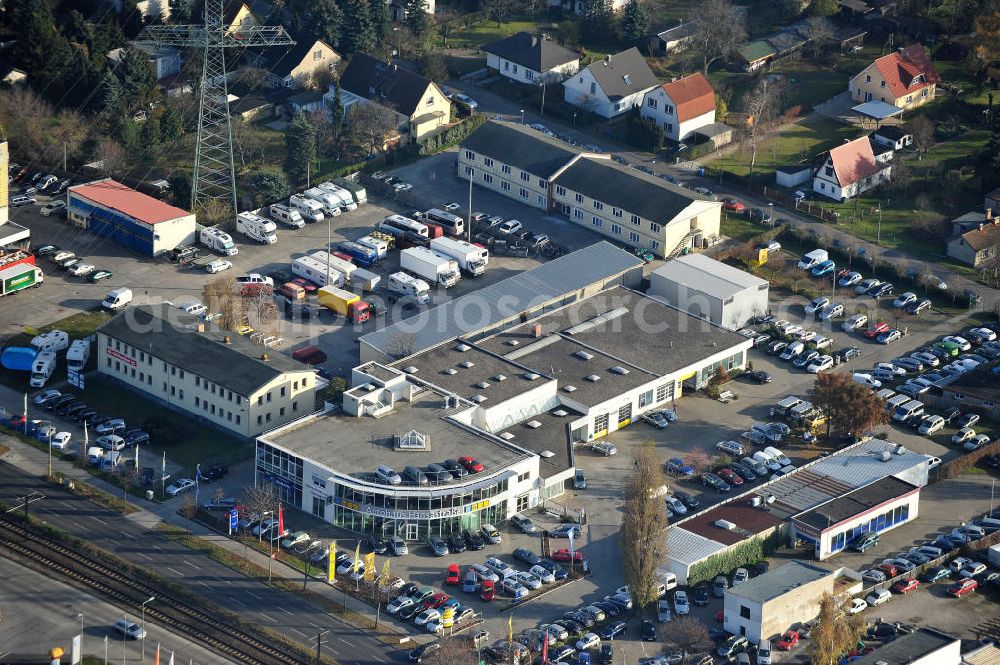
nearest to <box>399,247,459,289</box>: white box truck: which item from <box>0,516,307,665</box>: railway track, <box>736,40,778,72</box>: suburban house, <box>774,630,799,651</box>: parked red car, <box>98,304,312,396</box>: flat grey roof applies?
<box>98,304,312,396</box>: flat grey roof

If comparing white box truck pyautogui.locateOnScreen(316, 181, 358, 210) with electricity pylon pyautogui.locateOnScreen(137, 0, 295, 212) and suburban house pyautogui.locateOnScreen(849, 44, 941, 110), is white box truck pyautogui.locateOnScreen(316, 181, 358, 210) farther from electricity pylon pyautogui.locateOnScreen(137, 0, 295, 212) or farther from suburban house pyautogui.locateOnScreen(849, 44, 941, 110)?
suburban house pyautogui.locateOnScreen(849, 44, 941, 110)

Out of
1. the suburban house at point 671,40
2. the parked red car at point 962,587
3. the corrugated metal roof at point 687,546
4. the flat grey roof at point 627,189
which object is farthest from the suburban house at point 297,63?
the parked red car at point 962,587

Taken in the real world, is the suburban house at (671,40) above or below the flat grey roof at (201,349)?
above

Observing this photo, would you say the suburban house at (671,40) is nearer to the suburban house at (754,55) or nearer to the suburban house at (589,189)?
the suburban house at (754,55)

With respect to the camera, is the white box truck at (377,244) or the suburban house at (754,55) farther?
the suburban house at (754,55)

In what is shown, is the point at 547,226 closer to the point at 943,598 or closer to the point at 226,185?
the point at 226,185

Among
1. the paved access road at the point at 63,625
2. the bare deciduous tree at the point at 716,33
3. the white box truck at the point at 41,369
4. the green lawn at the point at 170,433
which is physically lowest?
the paved access road at the point at 63,625

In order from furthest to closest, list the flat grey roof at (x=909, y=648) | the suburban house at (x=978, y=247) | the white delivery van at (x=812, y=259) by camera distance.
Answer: the suburban house at (x=978, y=247), the white delivery van at (x=812, y=259), the flat grey roof at (x=909, y=648)

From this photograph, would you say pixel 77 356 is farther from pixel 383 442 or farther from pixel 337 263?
pixel 383 442
